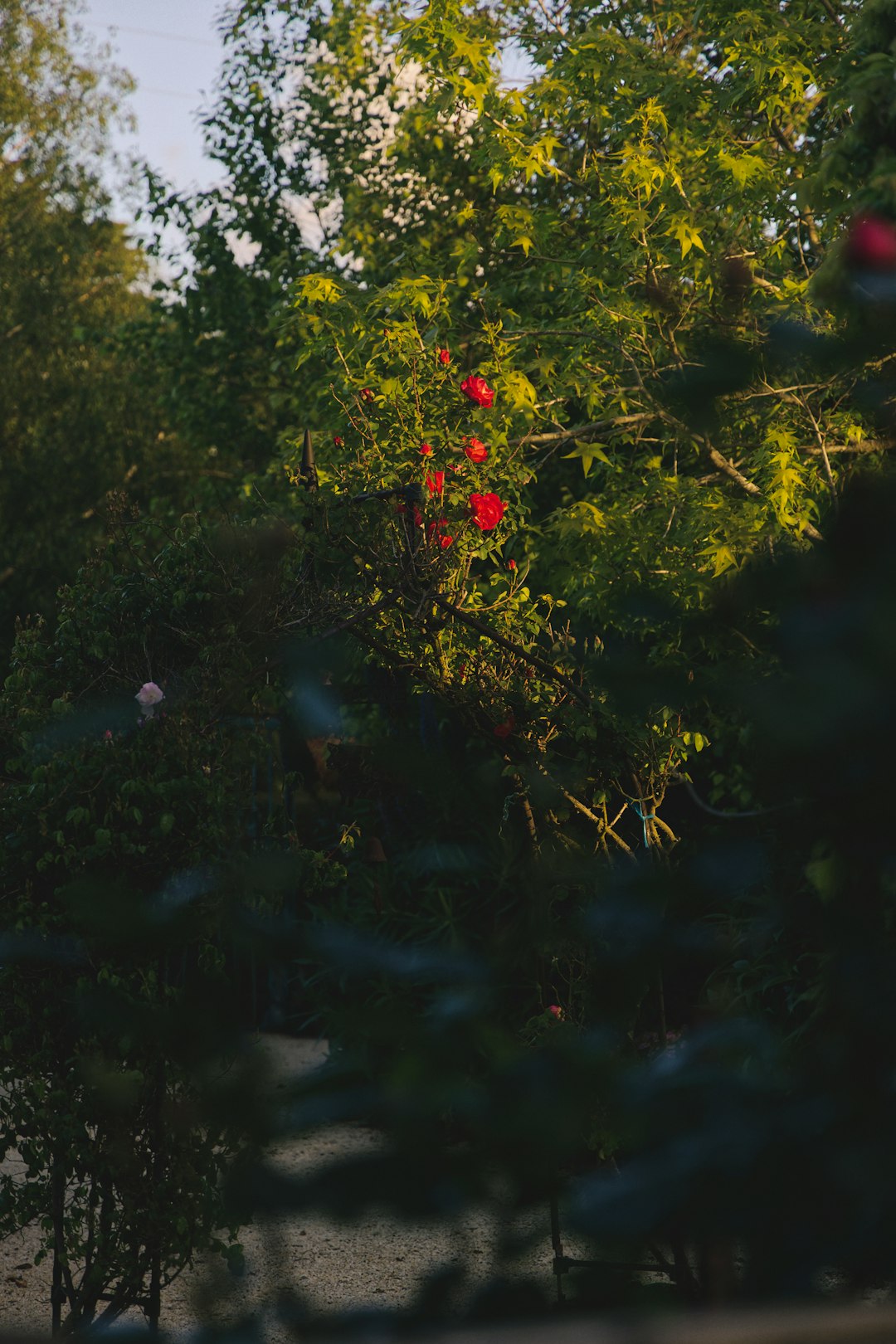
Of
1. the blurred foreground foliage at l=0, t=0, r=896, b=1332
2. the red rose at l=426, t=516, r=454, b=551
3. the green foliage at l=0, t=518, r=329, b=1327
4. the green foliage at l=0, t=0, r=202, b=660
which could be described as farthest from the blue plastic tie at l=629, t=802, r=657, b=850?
the green foliage at l=0, t=0, r=202, b=660

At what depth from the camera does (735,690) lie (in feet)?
3.02

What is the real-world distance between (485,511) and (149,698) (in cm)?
185

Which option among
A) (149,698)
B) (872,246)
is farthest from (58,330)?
(872,246)

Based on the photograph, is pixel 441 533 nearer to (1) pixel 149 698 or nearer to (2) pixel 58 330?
(1) pixel 149 698

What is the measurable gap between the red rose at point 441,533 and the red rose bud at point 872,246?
3474 mm

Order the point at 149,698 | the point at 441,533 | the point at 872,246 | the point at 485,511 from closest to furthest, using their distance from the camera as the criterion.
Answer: the point at 872,246 → the point at 149,698 → the point at 441,533 → the point at 485,511

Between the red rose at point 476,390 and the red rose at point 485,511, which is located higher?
the red rose at point 476,390

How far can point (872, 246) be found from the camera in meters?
1.05

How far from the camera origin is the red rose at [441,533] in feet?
15.1

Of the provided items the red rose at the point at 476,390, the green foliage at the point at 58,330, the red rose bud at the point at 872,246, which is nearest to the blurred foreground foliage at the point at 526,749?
the red rose bud at the point at 872,246

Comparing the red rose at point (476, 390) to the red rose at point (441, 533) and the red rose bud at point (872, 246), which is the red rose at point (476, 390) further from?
the red rose bud at point (872, 246)

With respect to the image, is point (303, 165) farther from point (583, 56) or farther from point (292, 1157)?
point (292, 1157)

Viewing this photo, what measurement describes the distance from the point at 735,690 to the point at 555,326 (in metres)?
6.61

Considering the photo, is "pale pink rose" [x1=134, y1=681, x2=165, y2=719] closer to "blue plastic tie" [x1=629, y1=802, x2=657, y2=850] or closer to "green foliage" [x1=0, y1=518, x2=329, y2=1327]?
"green foliage" [x1=0, y1=518, x2=329, y2=1327]
